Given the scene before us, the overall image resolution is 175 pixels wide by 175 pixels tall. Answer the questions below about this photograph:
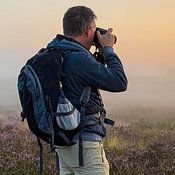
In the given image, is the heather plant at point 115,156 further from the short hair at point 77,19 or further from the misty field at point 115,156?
the short hair at point 77,19

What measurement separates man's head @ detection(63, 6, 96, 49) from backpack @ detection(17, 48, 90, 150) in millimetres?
236

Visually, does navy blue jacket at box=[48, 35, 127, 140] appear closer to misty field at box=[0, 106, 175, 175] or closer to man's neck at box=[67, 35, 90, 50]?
man's neck at box=[67, 35, 90, 50]

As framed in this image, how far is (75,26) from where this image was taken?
5.98 m

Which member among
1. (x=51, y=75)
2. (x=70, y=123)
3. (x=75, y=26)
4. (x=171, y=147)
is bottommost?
(x=171, y=147)

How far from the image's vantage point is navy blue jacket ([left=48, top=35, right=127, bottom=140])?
19.3 feet

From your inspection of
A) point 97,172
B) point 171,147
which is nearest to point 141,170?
point 171,147

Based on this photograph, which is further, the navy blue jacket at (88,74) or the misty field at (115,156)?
the misty field at (115,156)

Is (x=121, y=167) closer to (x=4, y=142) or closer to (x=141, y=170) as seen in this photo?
(x=141, y=170)

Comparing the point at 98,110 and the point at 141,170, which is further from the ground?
the point at 98,110

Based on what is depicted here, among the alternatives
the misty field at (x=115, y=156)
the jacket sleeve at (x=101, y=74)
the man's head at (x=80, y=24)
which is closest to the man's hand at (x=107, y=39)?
the man's head at (x=80, y=24)

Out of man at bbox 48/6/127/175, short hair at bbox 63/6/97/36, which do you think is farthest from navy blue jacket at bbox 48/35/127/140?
short hair at bbox 63/6/97/36

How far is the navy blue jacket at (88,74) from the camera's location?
5.89 meters

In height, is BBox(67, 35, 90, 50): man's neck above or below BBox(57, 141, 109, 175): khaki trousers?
above

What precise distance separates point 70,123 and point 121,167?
17.5 feet
